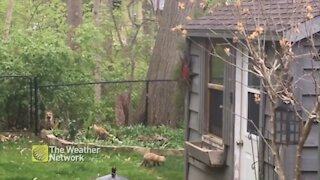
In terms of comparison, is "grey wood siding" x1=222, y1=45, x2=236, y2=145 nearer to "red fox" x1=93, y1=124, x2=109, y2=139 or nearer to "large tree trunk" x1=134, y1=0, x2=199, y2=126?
"red fox" x1=93, y1=124, x2=109, y2=139

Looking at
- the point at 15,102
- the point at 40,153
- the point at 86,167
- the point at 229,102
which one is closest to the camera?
the point at 229,102

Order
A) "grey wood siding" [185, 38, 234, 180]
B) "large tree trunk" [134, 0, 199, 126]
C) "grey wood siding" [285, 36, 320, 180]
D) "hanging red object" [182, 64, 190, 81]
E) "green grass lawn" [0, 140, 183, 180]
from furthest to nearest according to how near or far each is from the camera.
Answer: "large tree trunk" [134, 0, 199, 126], "green grass lawn" [0, 140, 183, 180], "hanging red object" [182, 64, 190, 81], "grey wood siding" [185, 38, 234, 180], "grey wood siding" [285, 36, 320, 180]

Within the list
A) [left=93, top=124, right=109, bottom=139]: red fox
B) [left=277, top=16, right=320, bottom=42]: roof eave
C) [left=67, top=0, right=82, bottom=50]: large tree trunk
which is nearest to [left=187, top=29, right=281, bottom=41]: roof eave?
[left=277, top=16, right=320, bottom=42]: roof eave

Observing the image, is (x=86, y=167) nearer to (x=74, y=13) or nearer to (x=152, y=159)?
(x=152, y=159)

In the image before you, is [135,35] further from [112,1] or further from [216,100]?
[216,100]

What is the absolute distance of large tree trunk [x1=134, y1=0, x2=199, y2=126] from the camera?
14586 mm

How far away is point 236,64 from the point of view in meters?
7.39

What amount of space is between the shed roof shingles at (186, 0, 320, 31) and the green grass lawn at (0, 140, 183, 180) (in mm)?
2693

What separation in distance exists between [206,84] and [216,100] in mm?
263

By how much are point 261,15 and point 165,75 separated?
8078 mm

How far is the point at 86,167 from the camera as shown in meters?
A: 10.5

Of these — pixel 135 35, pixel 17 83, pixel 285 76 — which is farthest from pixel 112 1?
pixel 285 76

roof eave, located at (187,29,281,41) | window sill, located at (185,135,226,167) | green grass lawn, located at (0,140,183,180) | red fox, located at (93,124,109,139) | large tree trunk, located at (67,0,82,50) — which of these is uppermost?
large tree trunk, located at (67,0,82,50)

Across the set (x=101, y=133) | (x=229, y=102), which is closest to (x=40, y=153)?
(x=101, y=133)
